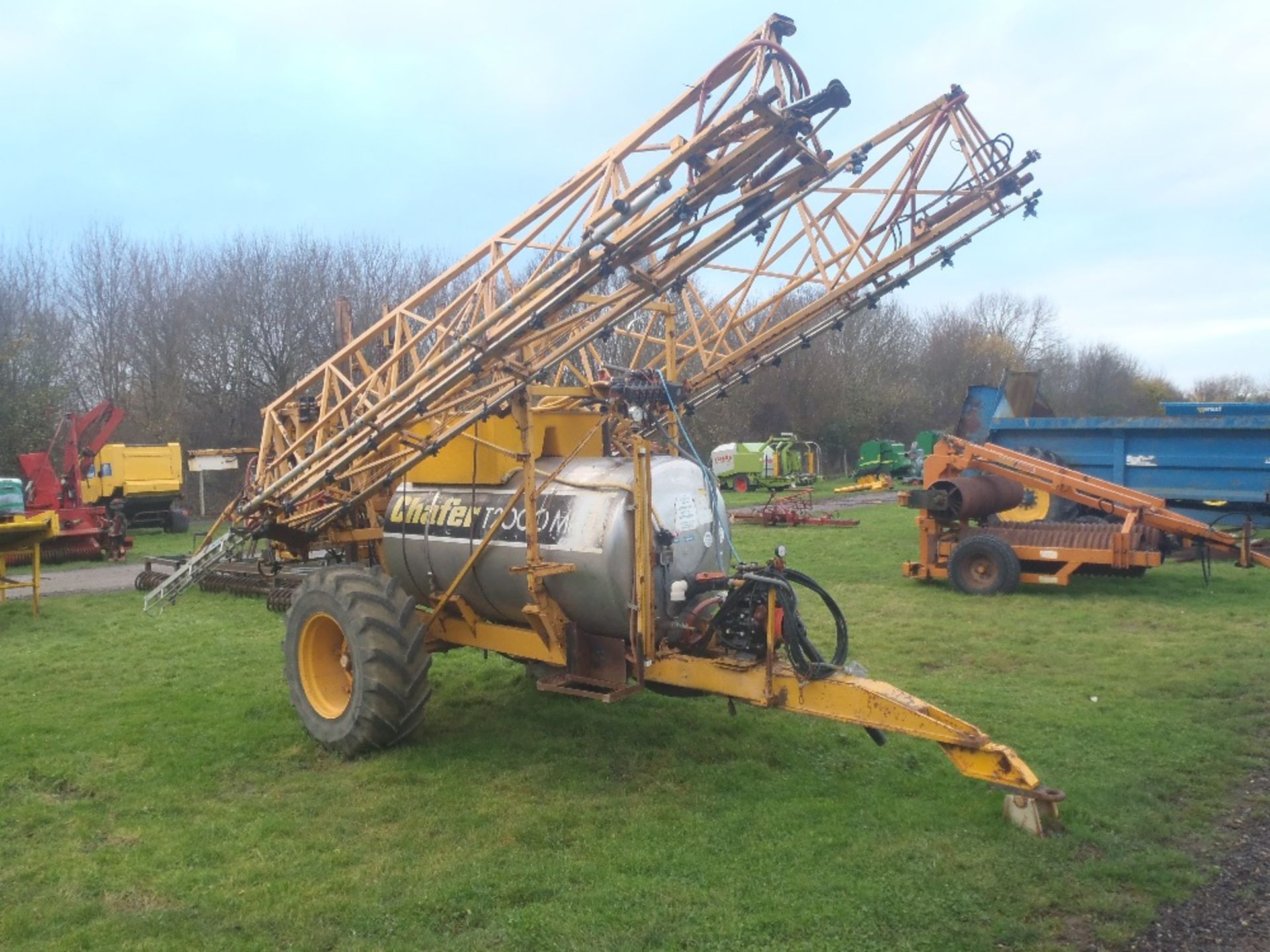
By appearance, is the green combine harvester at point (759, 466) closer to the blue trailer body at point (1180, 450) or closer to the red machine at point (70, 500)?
the blue trailer body at point (1180, 450)

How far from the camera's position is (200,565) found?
7898mm

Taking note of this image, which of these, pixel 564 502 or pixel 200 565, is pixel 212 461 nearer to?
pixel 200 565

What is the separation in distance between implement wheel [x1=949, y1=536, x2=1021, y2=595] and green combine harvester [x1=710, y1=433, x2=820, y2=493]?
17.8 metres

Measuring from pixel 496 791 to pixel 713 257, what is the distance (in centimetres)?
364

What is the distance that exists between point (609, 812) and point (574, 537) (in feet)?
5.41

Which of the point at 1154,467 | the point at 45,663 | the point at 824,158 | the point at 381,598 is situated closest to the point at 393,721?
the point at 381,598

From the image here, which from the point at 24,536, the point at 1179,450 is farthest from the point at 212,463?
the point at 1179,450

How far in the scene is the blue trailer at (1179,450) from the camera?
46.3 feet

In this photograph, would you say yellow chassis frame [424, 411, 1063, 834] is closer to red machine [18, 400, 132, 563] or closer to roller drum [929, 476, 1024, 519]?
roller drum [929, 476, 1024, 519]

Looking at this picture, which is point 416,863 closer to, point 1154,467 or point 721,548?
point 721,548

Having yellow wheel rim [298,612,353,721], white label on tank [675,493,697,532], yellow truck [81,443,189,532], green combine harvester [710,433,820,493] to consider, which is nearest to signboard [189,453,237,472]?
yellow truck [81,443,189,532]

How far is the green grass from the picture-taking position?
174 inches

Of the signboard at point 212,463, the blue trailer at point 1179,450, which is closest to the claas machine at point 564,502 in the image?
the signboard at point 212,463

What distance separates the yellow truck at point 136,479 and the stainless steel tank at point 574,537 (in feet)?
54.0
